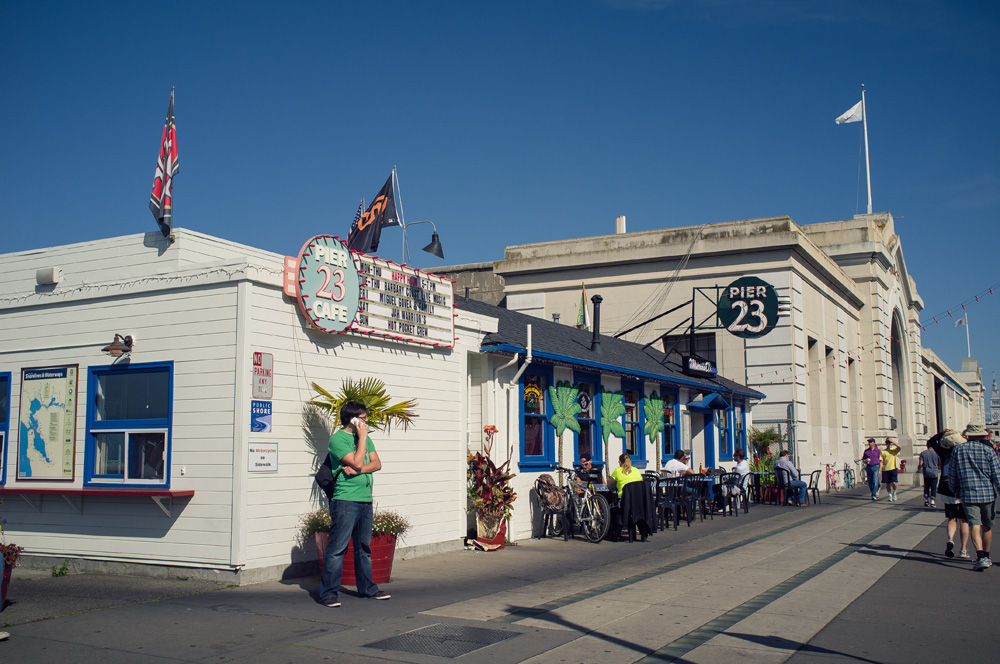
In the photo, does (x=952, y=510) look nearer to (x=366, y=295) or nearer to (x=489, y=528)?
(x=489, y=528)

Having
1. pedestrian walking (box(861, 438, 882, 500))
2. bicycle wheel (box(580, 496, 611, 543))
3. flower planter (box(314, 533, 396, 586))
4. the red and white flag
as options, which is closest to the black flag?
the red and white flag

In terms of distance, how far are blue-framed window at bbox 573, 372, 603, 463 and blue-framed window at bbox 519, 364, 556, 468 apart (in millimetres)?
1090

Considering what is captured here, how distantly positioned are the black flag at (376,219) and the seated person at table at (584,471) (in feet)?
17.2

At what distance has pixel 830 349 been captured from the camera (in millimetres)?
34438

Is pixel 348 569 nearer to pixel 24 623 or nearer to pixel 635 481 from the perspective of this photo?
pixel 24 623

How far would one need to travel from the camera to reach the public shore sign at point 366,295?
10562 mm

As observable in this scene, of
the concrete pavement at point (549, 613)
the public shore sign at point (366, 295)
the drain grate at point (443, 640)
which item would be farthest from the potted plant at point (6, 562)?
the public shore sign at point (366, 295)

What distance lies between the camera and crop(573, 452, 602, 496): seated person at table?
591 inches

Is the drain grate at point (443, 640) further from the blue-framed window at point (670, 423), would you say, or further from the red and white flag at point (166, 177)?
the blue-framed window at point (670, 423)

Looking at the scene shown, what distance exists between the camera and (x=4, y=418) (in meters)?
11.5

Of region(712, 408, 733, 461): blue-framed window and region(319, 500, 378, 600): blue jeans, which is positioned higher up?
region(712, 408, 733, 461): blue-framed window

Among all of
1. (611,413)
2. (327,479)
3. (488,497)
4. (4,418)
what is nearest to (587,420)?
(611,413)

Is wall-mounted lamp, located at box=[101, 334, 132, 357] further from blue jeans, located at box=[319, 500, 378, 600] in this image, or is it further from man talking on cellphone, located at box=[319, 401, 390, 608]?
blue jeans, located at box=[319, 500, 378, 600]

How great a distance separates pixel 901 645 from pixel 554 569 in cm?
510
